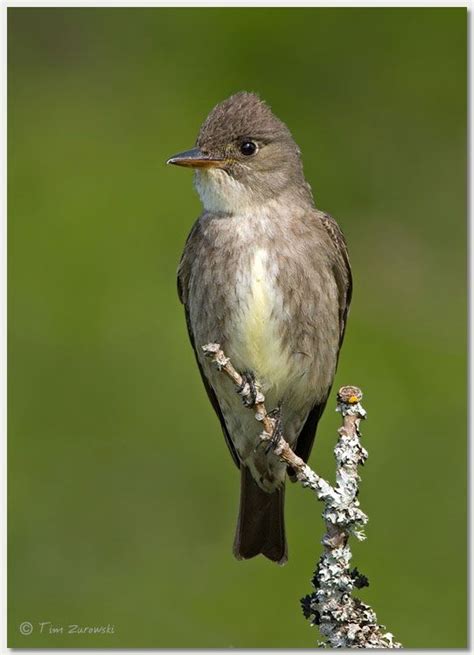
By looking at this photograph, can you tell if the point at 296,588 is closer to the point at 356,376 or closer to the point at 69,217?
the point at 356,376

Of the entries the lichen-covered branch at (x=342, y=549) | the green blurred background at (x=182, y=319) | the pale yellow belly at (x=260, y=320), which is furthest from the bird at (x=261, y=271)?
the green blurred background at (x=182, y=319)

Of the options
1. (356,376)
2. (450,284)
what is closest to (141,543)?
(356,376)

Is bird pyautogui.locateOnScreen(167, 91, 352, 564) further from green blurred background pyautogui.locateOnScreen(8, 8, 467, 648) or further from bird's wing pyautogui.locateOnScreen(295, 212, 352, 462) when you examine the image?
green blurred background pyautogui.locateOnScreen(8, 8, 467, 648)

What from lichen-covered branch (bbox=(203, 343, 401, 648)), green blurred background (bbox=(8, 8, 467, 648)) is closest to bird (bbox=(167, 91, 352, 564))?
lichen-covered branch (bbox=(203, 343, 401, 648))

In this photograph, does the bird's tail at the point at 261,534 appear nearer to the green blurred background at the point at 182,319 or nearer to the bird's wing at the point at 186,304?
the bird's wing at the point at 186,304

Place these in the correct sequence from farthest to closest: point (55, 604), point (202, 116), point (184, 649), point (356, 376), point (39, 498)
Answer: point (202, 116) < point (356, 376) < point (39, 498) < point (55, 604) < point (184, 649)

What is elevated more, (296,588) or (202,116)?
(202,116)

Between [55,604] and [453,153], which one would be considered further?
[453,153]
